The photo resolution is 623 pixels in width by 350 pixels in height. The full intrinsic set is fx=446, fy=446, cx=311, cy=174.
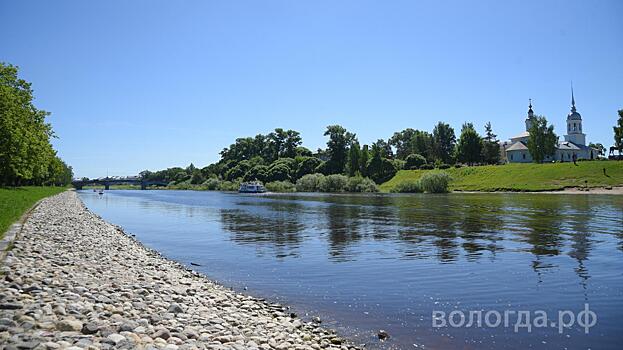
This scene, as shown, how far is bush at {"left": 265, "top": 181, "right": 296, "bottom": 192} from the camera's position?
573ft

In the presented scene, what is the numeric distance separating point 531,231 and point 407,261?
17191 mm

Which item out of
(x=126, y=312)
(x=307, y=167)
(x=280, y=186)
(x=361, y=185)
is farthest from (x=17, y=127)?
(x=307, y=167)

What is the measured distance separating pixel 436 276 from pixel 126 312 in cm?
1356

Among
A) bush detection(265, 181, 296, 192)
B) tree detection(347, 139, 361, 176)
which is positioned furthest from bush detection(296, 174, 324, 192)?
tree detection(347, 139, 361, 176)

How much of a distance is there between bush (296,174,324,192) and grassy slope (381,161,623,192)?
25421 mm

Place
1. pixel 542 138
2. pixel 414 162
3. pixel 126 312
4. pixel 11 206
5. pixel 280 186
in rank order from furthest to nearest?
pixel 280 186
pixel 414 162
pixel 542 138
pixel 11 206
pixel 126 312

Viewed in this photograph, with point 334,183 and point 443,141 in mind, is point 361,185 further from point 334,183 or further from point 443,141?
point 443,141

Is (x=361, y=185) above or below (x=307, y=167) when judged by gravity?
below

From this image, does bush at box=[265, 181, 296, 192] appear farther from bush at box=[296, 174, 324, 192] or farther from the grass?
the grass

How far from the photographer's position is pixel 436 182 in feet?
403

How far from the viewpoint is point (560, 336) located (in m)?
12.2

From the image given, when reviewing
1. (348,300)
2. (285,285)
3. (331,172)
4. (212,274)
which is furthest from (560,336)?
(331,172)

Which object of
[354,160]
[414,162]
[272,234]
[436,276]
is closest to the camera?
[436,276]

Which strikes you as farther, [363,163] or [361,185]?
[363,163]
